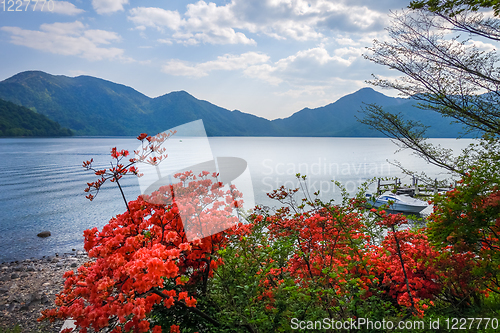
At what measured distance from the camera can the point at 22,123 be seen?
9288 centimetres

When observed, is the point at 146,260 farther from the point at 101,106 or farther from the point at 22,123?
the point at 101,106

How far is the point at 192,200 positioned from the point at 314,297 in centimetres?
176

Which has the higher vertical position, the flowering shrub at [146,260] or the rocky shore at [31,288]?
the flowering shrub at [146,260]

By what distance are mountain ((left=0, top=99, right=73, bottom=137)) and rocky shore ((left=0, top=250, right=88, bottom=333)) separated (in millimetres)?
103372

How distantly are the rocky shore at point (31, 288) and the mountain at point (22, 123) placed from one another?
103 m

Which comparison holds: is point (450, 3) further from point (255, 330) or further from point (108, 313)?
point (108, 313)

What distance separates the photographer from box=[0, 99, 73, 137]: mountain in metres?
87.5

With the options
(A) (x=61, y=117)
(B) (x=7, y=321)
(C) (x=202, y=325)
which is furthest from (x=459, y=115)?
(A) (x=61, y=117)

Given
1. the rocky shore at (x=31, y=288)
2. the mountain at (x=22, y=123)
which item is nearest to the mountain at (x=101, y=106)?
the mountain at (x=22, y=123)

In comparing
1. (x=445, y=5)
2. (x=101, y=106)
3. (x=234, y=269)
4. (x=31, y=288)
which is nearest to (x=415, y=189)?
(x=445, y=5)

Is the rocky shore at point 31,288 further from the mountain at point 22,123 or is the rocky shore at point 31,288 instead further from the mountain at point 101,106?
the mountain at point 101,106

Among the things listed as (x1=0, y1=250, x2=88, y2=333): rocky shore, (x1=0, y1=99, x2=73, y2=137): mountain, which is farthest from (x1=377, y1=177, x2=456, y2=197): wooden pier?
(x1=0, y1=99, x2=73, y2=137): mountain

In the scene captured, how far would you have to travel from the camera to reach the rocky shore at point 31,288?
21.3 feet

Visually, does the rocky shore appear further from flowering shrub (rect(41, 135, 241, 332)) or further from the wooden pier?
the wooden pier
